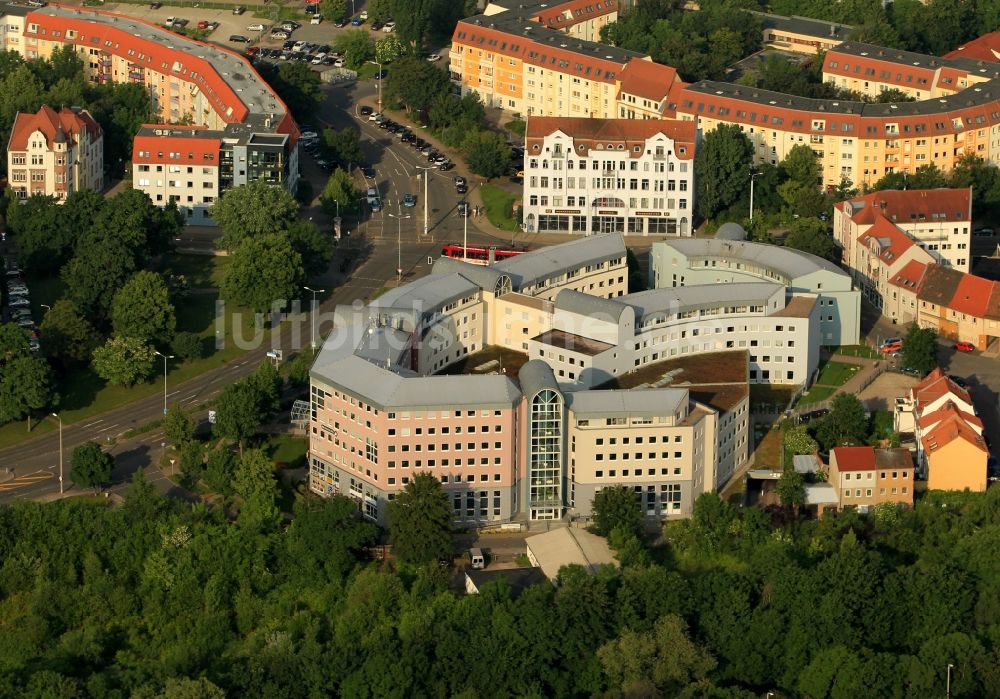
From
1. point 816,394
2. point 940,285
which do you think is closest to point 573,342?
point 816,394

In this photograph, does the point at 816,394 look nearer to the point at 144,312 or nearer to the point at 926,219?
the point at 926,219

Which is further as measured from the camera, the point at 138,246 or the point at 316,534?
the point at 138,246

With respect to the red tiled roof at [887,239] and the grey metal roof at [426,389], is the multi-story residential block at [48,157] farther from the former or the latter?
the red tiled roof at [887,239]

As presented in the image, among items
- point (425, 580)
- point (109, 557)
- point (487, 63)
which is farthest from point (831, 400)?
point (487, 63)

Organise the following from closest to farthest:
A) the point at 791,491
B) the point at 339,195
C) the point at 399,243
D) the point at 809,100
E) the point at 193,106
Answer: the point at 791,491, the point at 399,243, the point at 339,195, the point at 809,100, the point at 193,106

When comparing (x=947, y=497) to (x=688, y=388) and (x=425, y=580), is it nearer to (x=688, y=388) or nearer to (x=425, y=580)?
(x=688, y=388)

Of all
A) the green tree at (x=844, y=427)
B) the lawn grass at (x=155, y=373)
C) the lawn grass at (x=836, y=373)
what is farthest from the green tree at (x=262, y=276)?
the green tree at (x=844, y=427)
